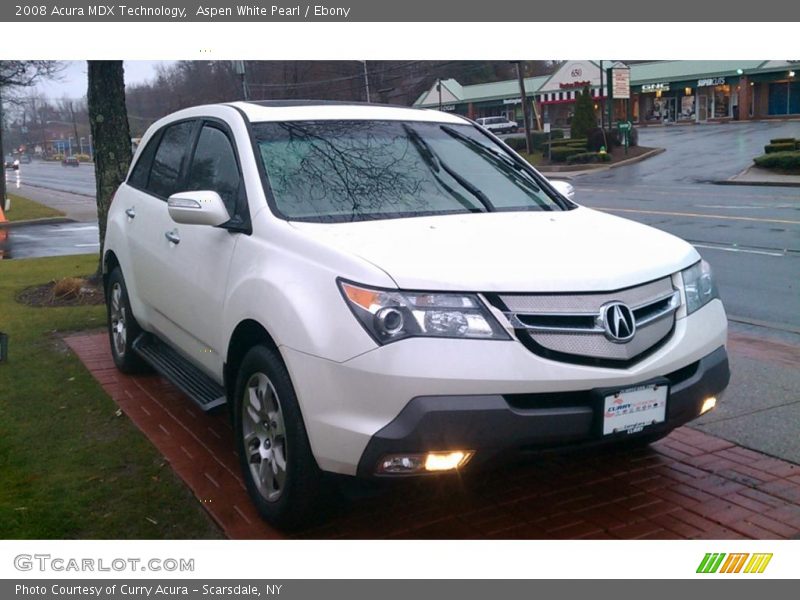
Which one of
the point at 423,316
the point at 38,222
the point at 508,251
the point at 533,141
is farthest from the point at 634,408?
the point at 533,141

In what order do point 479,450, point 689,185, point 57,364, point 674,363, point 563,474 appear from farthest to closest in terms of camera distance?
point 689,185, point 57,364, point 563,474, point 674,363, point 479,450

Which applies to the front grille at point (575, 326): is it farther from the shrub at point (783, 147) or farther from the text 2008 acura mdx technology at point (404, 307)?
the shrub at point (783, 147)

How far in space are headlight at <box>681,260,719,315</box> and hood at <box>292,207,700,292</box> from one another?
0.05m

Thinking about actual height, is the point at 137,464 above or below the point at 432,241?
below

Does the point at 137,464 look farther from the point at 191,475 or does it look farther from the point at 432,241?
the point at 432,241

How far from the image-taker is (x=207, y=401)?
4410 mm

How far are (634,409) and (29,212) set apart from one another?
28673 mm

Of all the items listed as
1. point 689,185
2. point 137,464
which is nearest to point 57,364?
point 137,464

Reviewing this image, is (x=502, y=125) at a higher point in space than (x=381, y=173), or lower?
higher

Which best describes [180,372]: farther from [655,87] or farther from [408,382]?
[655,87]

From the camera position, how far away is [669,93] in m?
58.3

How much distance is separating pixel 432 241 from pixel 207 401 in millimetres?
1557

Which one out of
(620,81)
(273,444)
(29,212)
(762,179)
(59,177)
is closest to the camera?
(273,444)

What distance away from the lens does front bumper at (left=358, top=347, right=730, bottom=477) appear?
307cm
